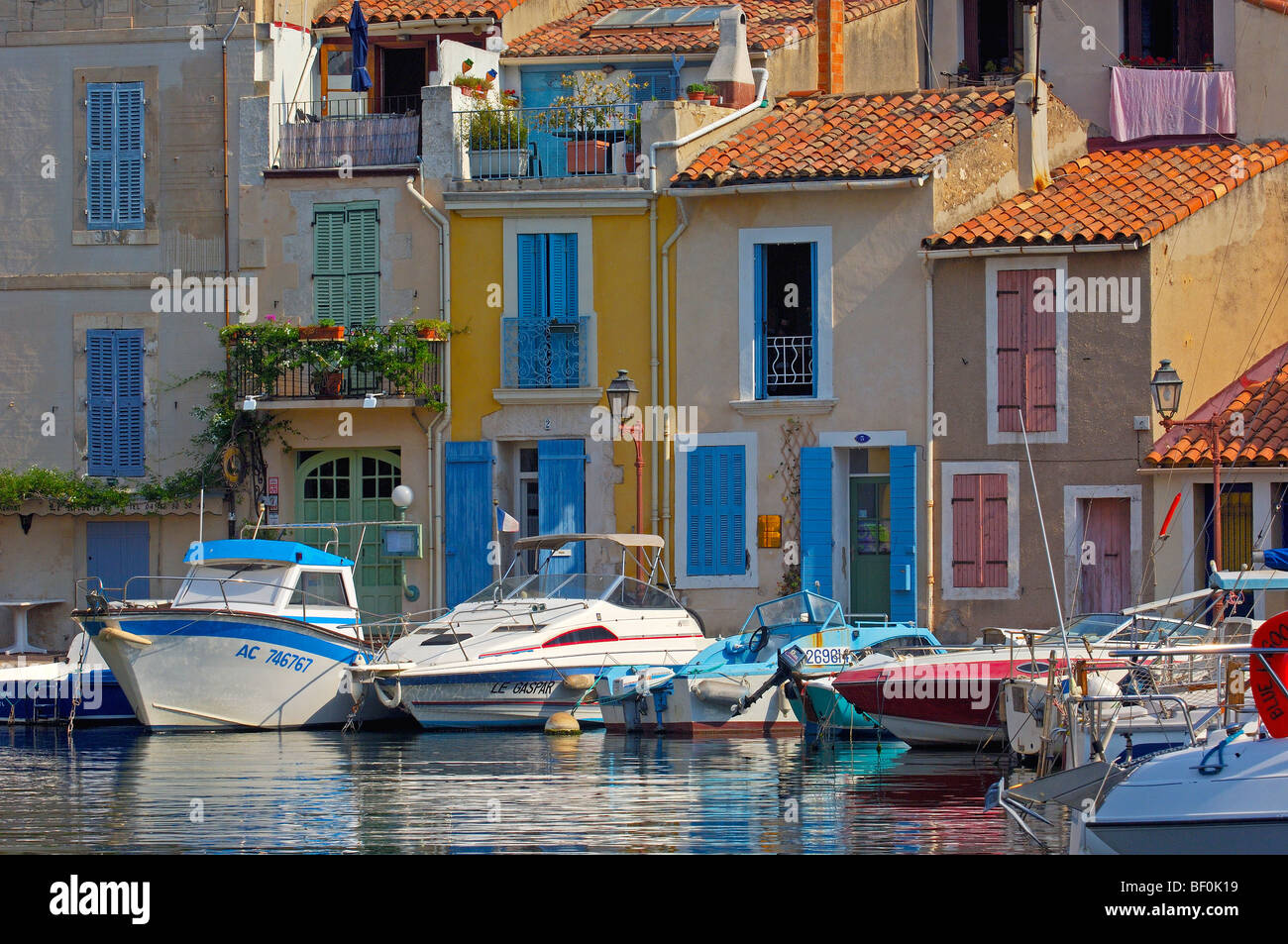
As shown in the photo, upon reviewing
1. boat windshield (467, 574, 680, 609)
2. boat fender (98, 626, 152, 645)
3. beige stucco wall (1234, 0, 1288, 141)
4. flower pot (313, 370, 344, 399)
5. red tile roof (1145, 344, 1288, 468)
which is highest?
beige stucco wall (1234, 0, 1288, 141)

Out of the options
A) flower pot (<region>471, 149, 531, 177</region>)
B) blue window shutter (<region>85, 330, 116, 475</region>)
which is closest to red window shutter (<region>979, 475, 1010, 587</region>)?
flower pot (<region>471, 149, 531, 177</region>)

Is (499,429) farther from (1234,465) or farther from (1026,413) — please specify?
(1234,465)

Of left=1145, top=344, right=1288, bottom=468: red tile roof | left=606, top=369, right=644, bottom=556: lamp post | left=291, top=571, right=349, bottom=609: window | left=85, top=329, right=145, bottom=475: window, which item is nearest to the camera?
left=291, top=571, right=349, bottom=609: window

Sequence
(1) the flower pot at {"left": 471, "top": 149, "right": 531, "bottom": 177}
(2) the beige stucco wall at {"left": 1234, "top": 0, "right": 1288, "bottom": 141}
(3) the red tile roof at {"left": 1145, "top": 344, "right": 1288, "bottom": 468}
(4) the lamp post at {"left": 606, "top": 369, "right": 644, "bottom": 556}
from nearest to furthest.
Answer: (3) the red tile roof at {"left": 1145, "top": 344, "right": 1288, "bottom": 468}
(4) the lamp post at {"left": 606, "top": 369, "right": 644, "bottom": 556}
(1) the flower pot at {"left": 471, "top": 149, "right": 531, "bottom": 177}
(2) the beige stucco wall at {"left": 1234, "top": 0, "right": 1288, "bottom": 141}

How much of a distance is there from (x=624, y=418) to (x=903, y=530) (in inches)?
165

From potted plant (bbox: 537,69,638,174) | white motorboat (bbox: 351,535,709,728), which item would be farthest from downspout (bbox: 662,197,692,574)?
white motorboat (bbox: 351,535,709,728)

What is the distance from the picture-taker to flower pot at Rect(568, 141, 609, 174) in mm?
29531

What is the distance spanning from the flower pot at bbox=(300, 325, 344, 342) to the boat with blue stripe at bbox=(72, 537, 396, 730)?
5035 millimetres

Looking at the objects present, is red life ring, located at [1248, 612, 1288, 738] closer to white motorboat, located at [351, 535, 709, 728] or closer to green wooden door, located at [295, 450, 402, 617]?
white motorboat, located at [351, 535, 709, 728]

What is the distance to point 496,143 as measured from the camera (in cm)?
2970

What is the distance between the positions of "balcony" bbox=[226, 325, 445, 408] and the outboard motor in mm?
8849

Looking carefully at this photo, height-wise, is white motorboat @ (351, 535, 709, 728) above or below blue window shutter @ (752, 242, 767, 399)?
below

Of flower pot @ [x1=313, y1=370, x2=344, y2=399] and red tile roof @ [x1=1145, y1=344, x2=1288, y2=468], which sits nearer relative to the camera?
red tile roof @ [x1=1145, y1=344, x2=1288, y2=468]

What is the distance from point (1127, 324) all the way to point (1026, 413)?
1.82 meters
